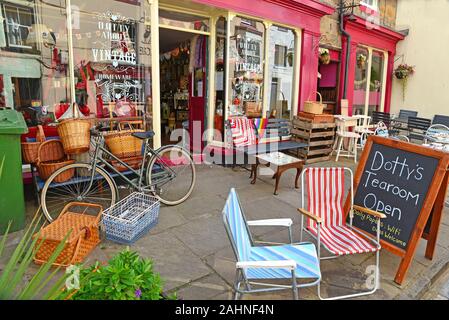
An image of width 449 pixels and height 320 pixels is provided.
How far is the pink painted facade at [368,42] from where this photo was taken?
9.21 metres

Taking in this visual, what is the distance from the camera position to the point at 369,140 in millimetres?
3479

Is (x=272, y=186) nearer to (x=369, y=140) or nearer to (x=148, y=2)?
(x=369, y=140)

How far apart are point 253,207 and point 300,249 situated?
6.01ft

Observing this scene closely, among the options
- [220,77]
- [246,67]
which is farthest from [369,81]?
[220,77]

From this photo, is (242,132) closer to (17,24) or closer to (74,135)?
(74,135)

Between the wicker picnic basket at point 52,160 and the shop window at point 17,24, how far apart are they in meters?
1.53

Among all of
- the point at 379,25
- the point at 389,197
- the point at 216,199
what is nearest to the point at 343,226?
the point at 389,197

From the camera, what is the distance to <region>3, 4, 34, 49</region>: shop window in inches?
169

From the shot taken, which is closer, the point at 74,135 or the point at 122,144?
the point at 74,135

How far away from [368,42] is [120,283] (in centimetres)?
1040

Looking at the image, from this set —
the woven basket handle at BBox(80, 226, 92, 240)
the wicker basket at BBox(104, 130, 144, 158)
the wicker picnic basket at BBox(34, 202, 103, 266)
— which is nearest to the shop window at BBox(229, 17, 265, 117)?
the wicker basket at BBox(104, 130, 144, 158)

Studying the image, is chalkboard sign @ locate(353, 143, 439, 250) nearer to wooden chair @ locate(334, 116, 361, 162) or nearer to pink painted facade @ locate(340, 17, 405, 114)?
wooden chair @ locate(334, 116, 361, 162)

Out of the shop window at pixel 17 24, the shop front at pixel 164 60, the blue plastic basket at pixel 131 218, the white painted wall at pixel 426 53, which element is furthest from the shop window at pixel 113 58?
the white painted wall at pixel 426 53

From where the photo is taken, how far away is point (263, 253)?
8.75 ft
